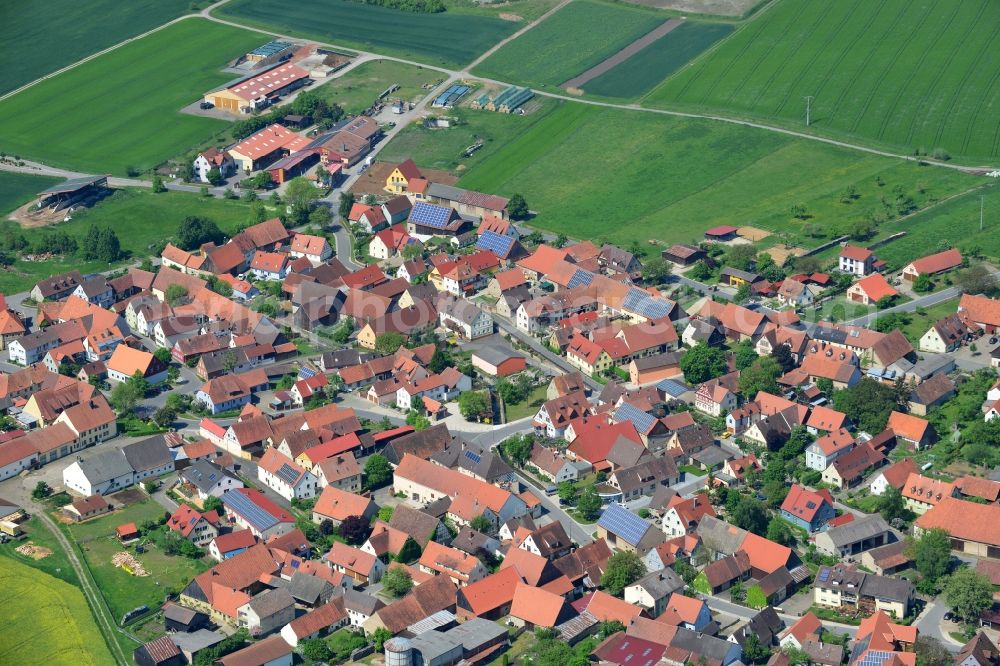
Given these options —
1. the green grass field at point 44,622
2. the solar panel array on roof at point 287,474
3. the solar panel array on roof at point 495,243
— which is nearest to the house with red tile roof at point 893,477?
the solar panel array on roof at point 287,474

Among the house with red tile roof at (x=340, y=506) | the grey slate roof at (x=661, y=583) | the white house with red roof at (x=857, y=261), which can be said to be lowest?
the white house with red roof at (x=857, y=261)

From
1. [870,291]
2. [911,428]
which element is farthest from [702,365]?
[870,291]

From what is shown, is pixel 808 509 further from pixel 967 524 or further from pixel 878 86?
pixel 878 86

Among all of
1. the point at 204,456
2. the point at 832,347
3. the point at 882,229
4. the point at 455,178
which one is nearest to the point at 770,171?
the point at 882,229

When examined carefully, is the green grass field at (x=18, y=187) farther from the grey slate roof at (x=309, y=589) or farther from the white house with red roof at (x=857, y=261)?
the white house with red roof at (x=857, y=261)

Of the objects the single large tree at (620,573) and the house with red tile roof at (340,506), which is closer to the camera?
the single large tree at (620,573)

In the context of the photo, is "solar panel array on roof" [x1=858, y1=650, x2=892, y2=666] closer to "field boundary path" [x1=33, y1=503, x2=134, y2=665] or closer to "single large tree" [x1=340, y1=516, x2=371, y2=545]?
"single large tree" [x1=340, y1=516, x2=371, y2=545]

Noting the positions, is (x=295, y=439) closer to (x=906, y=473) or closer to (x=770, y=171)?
(x=906, y=473)
